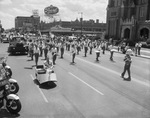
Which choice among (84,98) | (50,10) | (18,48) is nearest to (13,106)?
(84,98)

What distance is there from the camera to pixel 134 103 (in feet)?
26.7

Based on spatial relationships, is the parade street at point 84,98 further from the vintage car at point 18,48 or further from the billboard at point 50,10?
the billboard at point 50,10

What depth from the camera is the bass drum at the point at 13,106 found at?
22.1 ft

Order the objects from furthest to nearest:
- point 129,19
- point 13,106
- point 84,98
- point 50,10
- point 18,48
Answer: point 50,10 < point 129,19 < point 18,48 < point 84,98 < point 13,106

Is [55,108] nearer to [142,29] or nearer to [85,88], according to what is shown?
[85,88]

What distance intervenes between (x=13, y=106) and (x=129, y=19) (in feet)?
155

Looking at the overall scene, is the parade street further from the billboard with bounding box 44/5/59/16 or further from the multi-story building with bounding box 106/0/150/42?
the billboard with bounding box 44/5/59/16

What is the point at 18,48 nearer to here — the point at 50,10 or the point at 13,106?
the point at 13,106

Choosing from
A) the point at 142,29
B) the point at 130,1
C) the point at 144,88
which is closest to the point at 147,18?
the point at 142,29

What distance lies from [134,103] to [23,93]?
5.01 meters

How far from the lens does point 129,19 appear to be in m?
49.6

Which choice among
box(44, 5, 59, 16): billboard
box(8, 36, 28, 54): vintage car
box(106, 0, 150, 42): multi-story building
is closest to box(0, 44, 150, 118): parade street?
box(8, 36, 28, 54): vintage car

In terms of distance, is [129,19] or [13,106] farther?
[129,19]

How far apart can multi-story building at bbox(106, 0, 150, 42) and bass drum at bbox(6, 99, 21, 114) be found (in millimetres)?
41384
